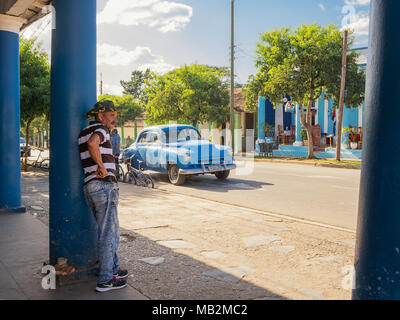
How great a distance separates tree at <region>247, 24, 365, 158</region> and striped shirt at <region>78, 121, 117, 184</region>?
1878 centimetres

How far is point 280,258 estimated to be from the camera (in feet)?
16.2

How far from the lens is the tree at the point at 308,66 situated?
21.1m

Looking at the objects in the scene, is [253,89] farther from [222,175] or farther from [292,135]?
[222,175]

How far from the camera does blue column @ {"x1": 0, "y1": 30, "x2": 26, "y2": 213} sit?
7.03 m

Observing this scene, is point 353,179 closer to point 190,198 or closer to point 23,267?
point 190,198

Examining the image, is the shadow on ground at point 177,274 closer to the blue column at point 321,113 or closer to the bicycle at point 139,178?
the bicycle at point 139,178

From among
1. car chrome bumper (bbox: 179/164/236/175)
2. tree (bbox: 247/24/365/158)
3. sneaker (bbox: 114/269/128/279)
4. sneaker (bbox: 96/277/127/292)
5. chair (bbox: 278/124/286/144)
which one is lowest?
sneaker (bbox: 96/277/127/292)

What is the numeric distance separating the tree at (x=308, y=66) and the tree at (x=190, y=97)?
667 centimetres

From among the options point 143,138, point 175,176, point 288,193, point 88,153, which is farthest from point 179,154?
point 88,153

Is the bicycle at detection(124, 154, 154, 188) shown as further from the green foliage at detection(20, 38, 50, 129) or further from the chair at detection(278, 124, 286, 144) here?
the chair at detection(278, 124, 286, 144)

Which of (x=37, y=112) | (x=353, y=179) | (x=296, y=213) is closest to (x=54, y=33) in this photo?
(x=296, y=213)

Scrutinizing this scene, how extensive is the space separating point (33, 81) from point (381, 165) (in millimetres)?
15511

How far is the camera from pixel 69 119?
4004 millimetres

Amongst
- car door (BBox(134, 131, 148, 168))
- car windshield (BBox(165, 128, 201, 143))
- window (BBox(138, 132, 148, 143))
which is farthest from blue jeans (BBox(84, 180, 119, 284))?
window (BBox(138, 132, 148, 143))
